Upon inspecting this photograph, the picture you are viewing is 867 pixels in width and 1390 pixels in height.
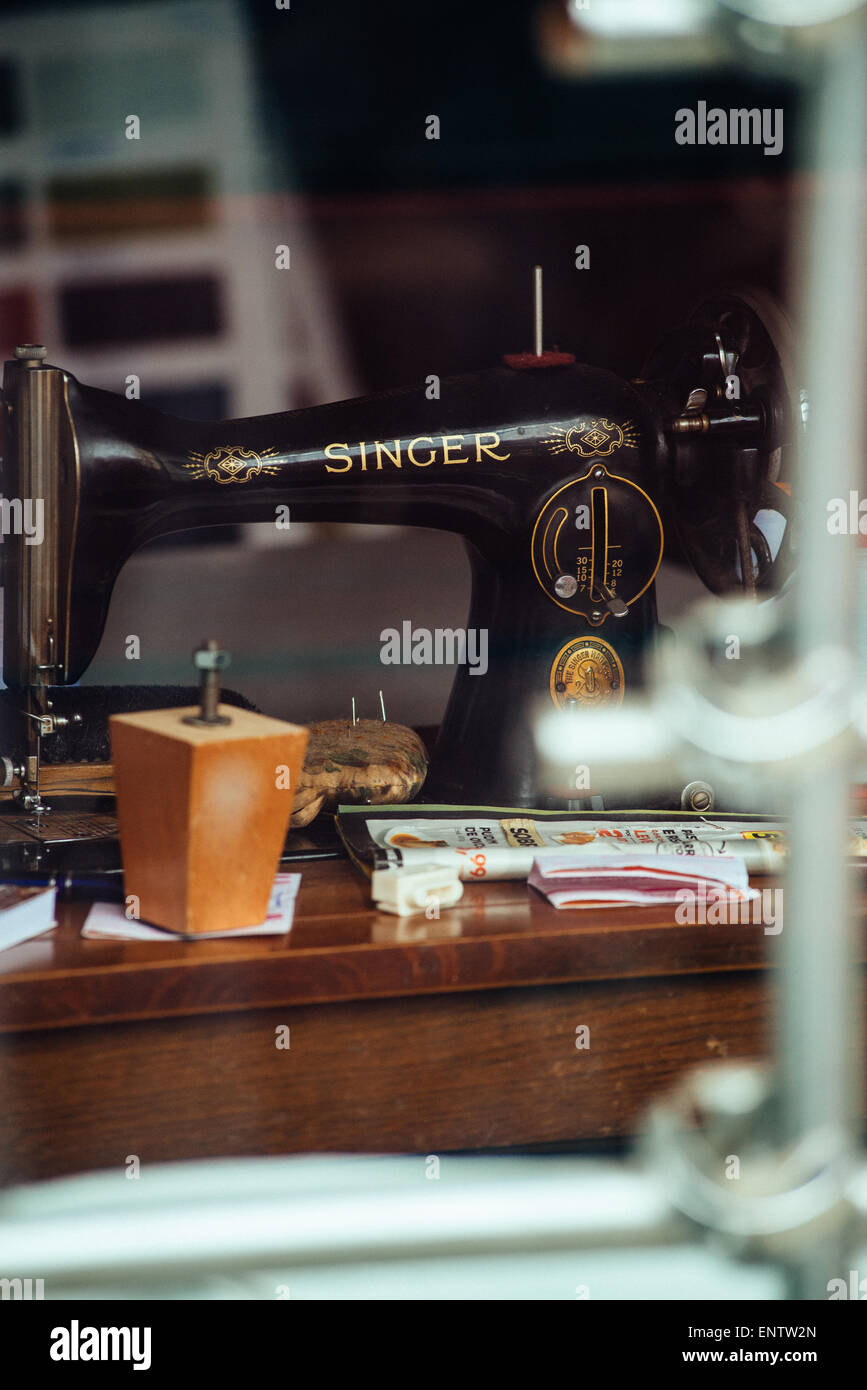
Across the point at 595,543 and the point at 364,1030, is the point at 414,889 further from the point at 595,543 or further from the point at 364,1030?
the point at 595,543

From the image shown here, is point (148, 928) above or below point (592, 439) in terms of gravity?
below

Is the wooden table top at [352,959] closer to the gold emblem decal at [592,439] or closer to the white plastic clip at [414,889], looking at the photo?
the white plastic clip at [414,889]

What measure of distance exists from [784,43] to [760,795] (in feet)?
0.40

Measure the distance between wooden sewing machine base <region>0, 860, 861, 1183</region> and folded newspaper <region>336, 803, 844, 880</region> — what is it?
3 centimetres

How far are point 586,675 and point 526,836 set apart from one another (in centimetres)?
17

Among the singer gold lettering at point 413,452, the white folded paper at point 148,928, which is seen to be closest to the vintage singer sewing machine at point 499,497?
the singer gold lettering at point 413,452

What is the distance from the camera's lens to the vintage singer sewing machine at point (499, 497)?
0.89 meters

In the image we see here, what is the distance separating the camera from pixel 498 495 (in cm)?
97

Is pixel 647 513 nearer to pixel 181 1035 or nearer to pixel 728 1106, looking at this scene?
pixel 181 1035

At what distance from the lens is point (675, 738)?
0.22 m

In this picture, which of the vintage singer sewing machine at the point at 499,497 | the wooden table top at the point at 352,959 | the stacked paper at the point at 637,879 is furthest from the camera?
the vintage singer sewing machine at the point at 499,497

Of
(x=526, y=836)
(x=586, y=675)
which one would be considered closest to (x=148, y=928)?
(x=526, y=836)

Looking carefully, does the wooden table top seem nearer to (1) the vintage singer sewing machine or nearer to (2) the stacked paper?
(2) the stacked paper

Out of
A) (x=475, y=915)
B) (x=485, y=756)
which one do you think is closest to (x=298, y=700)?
(x=485, y=756)
